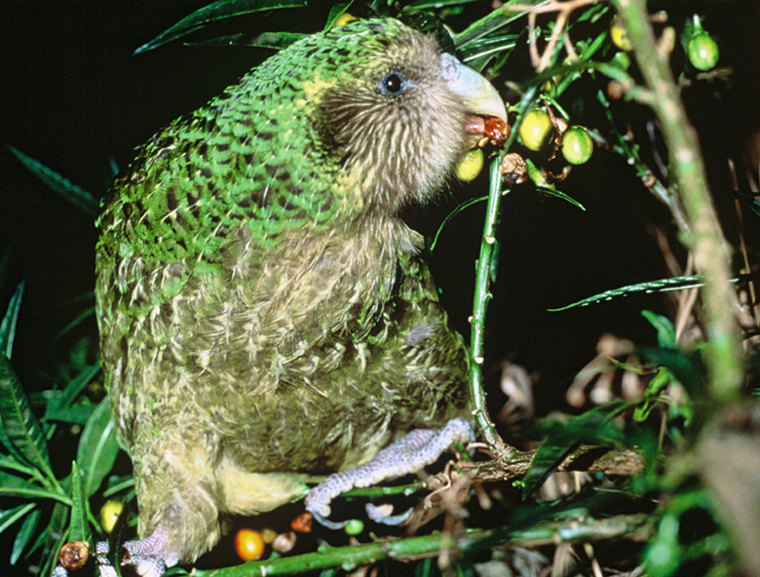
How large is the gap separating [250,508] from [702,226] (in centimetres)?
120

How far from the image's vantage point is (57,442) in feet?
5.29

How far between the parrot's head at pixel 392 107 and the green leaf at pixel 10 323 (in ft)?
3.32

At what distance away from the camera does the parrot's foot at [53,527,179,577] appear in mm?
1169

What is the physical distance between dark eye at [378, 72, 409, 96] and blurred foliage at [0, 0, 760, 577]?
14 centimetres

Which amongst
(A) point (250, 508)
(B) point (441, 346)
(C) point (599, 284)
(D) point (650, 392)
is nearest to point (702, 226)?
(D) point (650, 392)

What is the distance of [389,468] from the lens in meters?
1.36

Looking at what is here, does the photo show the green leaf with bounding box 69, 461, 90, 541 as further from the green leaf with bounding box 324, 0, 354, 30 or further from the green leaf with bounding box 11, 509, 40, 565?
the green leaf with bounding box 324, 0, 354, 30

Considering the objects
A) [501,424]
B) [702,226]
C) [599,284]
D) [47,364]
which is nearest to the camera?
[702,226]

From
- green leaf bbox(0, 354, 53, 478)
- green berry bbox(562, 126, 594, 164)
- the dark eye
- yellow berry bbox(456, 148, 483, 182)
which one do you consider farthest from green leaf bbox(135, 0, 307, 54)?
green leaf bbox(0, 354, 53, 478)

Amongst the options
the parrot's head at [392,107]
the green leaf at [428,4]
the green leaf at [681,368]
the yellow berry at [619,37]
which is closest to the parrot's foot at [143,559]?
the parrot's head at [392,107]

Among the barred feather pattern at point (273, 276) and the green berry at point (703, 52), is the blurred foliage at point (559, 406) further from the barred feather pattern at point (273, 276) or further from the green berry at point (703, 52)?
the barred feather pattern at point (273, 276)

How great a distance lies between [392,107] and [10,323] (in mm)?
1130

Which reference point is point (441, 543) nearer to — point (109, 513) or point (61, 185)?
point (109, 513)

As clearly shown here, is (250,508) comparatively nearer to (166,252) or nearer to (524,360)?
(166,252)
